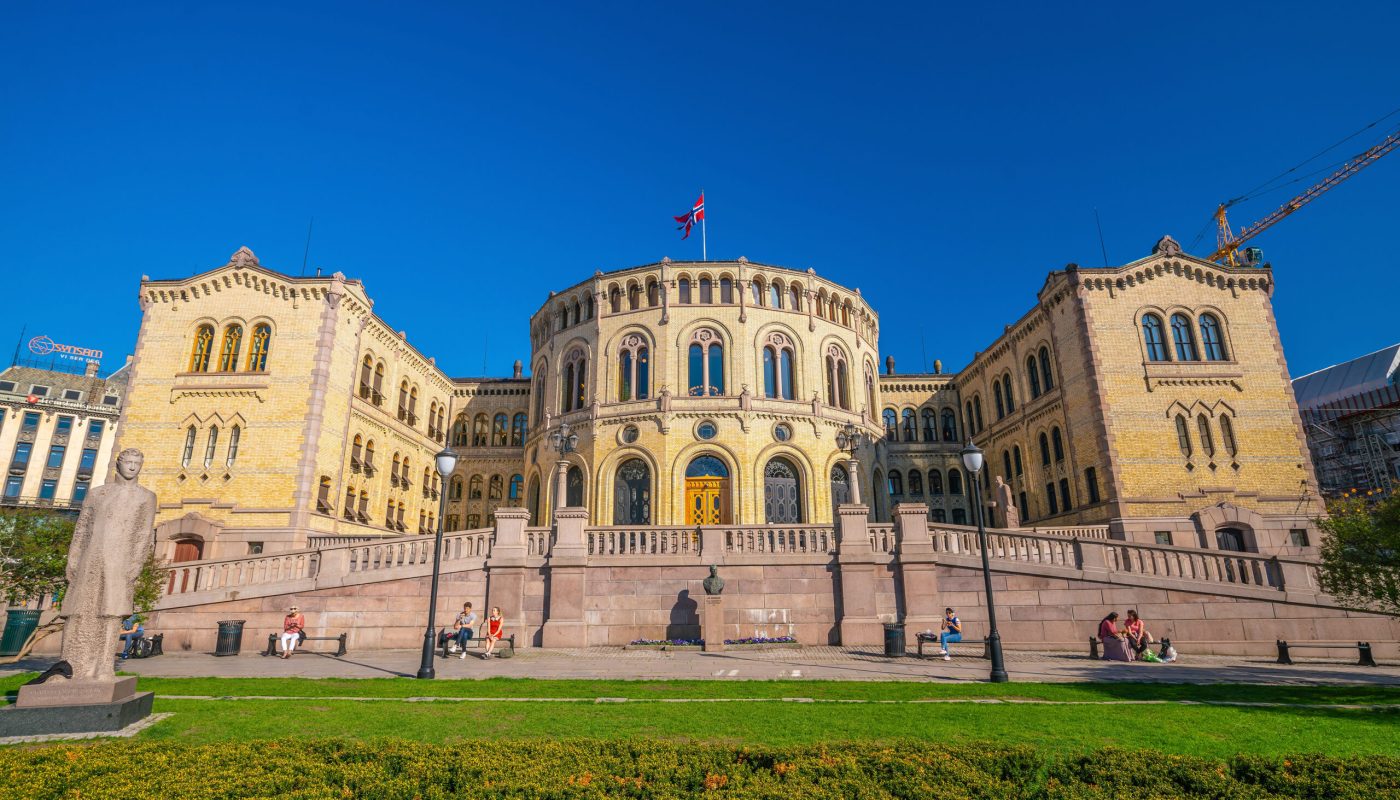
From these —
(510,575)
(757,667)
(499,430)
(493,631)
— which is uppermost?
(499,430)

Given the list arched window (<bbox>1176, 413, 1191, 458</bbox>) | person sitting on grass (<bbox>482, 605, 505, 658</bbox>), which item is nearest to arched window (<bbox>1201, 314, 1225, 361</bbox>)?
arched window (<bbox>1176, 413, 1191, 458</bbox>)

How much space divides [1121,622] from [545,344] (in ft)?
101

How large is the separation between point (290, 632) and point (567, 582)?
7170mm

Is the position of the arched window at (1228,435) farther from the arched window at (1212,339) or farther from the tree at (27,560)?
the tree at (27,560)

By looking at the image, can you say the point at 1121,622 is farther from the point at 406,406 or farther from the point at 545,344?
the point at 406,406

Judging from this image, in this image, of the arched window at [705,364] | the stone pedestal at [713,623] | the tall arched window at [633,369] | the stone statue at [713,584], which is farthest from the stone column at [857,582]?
the tall arched window at [633,369]

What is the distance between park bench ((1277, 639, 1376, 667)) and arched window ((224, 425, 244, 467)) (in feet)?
120

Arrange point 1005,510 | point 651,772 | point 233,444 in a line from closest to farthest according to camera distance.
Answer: point 651,772 < point 1005,510 < point 233,444

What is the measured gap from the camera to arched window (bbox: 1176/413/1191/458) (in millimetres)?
29953

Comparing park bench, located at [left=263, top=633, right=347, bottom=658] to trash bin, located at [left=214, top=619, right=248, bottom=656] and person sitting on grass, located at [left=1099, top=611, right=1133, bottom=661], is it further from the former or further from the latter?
person sitting on grass, located at [left=1099, top=611, right=1133, bottom=661]

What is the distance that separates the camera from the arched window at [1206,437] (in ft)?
98.1

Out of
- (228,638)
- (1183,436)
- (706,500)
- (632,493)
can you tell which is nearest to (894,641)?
(706,500)

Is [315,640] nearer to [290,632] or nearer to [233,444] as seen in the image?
[290,632]

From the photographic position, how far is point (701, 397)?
3403cm
